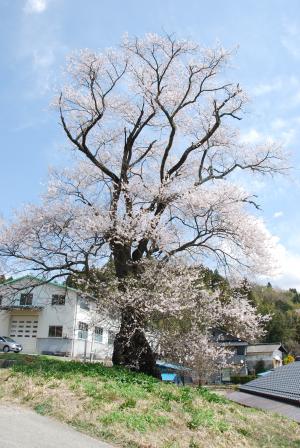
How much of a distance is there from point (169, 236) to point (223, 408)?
706cm

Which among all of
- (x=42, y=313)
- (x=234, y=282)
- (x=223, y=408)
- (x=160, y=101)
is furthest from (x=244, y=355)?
(x=223, y=408)

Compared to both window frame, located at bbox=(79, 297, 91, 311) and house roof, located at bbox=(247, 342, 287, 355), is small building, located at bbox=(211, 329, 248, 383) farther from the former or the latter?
window frame, located at bbox=(79, 297, 91, 311)

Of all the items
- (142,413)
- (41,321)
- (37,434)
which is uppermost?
(41,321)

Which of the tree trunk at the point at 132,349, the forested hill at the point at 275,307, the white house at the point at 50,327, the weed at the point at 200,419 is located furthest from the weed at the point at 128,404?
the white house at the point at 50,327

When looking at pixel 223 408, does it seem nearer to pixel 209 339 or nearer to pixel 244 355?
A: pixel 209 339

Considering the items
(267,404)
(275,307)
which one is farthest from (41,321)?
(275,307)

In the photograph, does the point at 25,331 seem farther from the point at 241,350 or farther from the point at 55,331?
the point at 241,350

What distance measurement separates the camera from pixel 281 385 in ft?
29.6

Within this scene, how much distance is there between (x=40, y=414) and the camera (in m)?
7.03

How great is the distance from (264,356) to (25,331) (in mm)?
27430

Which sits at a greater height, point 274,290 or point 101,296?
point 274,290

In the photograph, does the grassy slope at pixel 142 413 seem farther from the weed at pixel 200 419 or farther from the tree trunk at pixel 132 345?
the tree trunk at pixel 132 345

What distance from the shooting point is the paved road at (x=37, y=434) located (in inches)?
222

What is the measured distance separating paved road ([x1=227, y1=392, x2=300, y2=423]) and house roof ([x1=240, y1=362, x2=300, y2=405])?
0.34ft
